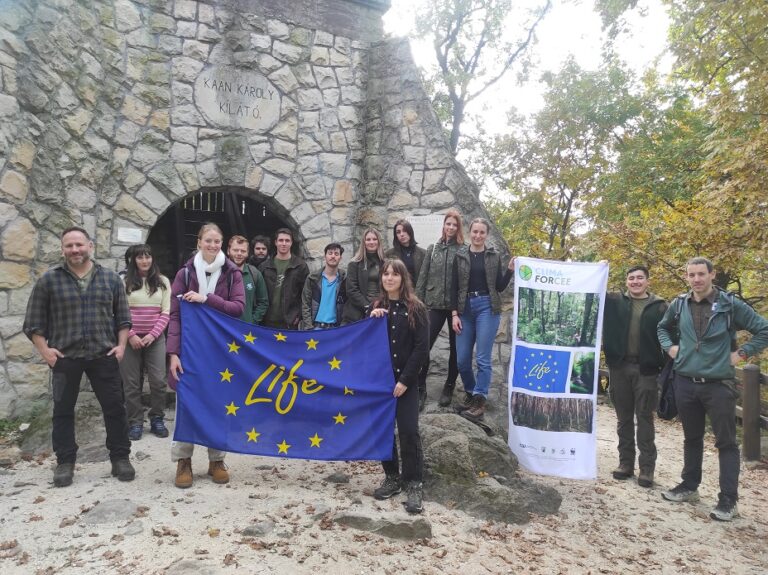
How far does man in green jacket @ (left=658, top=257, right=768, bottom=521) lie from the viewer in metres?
4.21

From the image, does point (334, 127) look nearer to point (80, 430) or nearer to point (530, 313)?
point (530, 313)

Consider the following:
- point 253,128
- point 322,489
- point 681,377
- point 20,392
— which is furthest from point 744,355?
point 20,392

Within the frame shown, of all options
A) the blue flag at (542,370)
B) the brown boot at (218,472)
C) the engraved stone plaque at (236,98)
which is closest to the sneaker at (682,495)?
the blue flag at (542,370)

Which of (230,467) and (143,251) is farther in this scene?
(143,251)

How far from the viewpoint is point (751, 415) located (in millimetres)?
6637

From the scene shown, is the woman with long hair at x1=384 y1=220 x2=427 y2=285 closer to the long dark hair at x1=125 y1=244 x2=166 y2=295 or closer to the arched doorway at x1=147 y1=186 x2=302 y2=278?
the long dark hair at x1=125 y1=244 x2=166 y2=295

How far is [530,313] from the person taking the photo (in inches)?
187

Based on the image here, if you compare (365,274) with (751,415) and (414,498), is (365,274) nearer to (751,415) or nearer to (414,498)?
(414,498)

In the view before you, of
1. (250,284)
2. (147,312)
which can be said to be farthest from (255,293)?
(147,312)

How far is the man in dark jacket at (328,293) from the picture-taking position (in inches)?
217

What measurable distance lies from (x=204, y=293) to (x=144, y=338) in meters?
1.19

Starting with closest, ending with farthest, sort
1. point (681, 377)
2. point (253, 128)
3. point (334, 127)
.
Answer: point (681, 377) < point (253, 128) < point (334, 127)

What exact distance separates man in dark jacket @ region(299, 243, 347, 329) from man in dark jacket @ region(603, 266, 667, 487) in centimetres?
247

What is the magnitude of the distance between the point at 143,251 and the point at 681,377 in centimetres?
462
